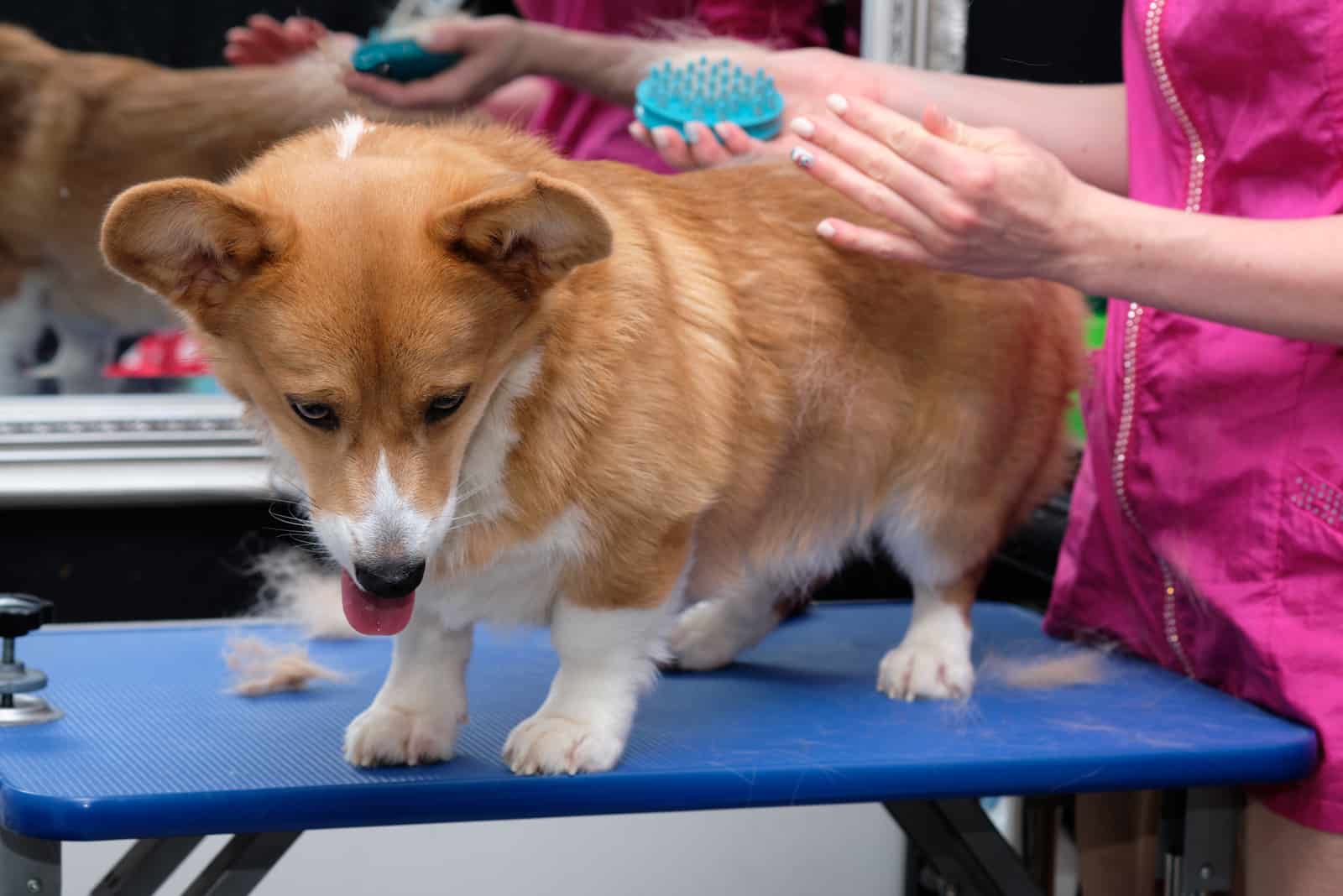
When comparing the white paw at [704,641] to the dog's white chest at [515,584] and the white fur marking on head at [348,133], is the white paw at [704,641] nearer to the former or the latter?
the dog's white chest at [515,584]

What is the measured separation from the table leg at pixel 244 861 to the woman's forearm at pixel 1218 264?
2.78 feet

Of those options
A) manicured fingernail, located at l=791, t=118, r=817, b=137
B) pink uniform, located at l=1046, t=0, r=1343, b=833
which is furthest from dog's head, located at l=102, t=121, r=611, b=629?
pink uniform, located at l=1046, t=0, r=1343, b=833

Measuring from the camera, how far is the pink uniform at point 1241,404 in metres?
1.23

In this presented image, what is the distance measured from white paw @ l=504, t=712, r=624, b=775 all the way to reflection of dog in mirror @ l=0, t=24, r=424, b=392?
1.14 metres

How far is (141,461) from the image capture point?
2.05 metres

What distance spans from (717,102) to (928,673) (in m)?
0.63

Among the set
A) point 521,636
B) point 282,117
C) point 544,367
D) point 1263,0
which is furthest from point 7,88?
point 1263,0

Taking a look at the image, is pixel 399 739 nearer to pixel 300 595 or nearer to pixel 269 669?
pixel 269 669

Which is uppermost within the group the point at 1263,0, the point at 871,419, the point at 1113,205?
the point at 1263,0

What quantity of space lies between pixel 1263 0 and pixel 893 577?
121 centimetres

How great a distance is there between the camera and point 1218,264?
3.80 feet

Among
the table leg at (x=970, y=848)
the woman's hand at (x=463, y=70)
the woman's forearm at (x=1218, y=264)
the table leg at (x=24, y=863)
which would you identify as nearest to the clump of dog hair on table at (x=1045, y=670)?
the table leg at (x=970, y=848)

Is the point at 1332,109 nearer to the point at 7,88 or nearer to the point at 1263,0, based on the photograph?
the point at 1263,0

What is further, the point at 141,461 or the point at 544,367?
the point at 141,461
